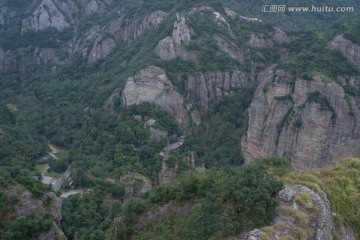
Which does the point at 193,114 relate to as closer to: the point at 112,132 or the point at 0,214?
the point at 112,132

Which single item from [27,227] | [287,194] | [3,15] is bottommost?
[27,227]

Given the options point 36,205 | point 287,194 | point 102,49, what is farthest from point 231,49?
point 287,194

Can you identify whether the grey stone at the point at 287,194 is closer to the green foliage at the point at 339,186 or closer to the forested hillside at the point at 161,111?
the green foliage at the point at 339,186

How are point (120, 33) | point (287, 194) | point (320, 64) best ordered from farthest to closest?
1. point (120, 33)
2. point (320, 64)
3. point (287, 194)

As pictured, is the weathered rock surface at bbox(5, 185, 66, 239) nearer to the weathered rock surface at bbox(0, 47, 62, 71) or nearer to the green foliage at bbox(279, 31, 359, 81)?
the green foliage at bbox(279, 31, 359, 81)

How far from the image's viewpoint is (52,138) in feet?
A: 296

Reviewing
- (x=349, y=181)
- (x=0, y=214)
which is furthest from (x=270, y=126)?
(x=349, y=181)

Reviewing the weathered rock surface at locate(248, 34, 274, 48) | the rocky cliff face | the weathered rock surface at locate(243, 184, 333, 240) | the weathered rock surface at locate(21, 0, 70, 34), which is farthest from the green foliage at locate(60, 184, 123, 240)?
the weathered rock surface at locate(21, 0, 70, 34)

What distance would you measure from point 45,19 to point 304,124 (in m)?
95.8

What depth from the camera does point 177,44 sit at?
94.2 metres

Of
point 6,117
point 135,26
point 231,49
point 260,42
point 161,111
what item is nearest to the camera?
point 161,111

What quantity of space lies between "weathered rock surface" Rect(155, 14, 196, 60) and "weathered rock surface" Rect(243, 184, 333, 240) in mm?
74930

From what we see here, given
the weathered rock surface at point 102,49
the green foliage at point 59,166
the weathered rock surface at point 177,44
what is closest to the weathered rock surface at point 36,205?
the green foliage at point 59,166

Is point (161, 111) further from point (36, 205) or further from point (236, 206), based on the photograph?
point (236, 206)
